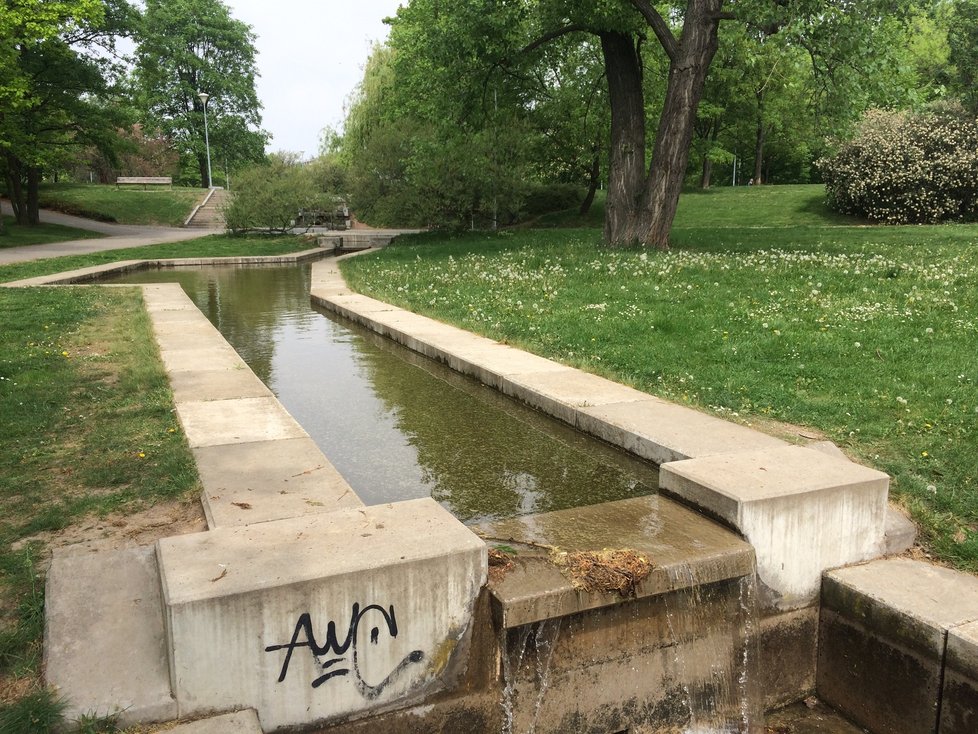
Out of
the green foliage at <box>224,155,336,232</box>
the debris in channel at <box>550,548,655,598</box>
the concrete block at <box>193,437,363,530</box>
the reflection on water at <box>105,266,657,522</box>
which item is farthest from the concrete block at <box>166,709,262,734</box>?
the green foliage at <box>224,155,336,232</box>

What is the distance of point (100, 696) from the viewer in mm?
2623

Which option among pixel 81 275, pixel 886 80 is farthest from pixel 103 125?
pixel 886 80

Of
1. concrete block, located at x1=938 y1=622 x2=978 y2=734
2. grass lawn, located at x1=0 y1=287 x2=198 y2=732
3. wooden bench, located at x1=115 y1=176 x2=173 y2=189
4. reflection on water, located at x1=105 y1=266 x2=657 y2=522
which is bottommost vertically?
concrete block, located at x1=938 y1=622 x2=978 y2=734

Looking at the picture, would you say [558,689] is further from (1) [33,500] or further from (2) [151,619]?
(1) [33,500]

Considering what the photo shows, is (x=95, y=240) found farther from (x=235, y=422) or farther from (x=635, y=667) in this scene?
(x=635, y=667)

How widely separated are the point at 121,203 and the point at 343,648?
46.1 metres

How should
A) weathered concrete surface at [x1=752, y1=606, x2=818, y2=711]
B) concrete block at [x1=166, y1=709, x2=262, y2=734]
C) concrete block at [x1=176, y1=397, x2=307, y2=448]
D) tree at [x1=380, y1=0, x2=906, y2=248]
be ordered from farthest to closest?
tree at [x1=380, y1=0, x2=906, y2=248], concrete block at [x1=176, y1=397, x2=307, y2=448], weathered concrete surface at [x1=752, y1=606, x2=818, y2=711], concrete block at [x1=166, y1=709, x2=262, y2=734]

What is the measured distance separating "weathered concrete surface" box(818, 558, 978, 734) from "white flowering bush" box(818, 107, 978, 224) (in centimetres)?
2384

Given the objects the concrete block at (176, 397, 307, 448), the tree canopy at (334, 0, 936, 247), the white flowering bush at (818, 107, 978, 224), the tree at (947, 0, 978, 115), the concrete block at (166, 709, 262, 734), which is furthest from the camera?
the tree at (947, 0, 978, 115)

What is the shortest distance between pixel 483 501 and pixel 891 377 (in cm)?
382

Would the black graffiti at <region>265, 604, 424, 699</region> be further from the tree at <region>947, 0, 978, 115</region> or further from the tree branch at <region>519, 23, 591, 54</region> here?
the tree at <region>947, 0, 978, 115</region>

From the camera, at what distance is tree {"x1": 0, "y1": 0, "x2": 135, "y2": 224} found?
84.8 feet

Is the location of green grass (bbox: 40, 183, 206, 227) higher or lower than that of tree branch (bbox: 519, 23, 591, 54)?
lower

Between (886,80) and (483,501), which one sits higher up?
(886,80)
